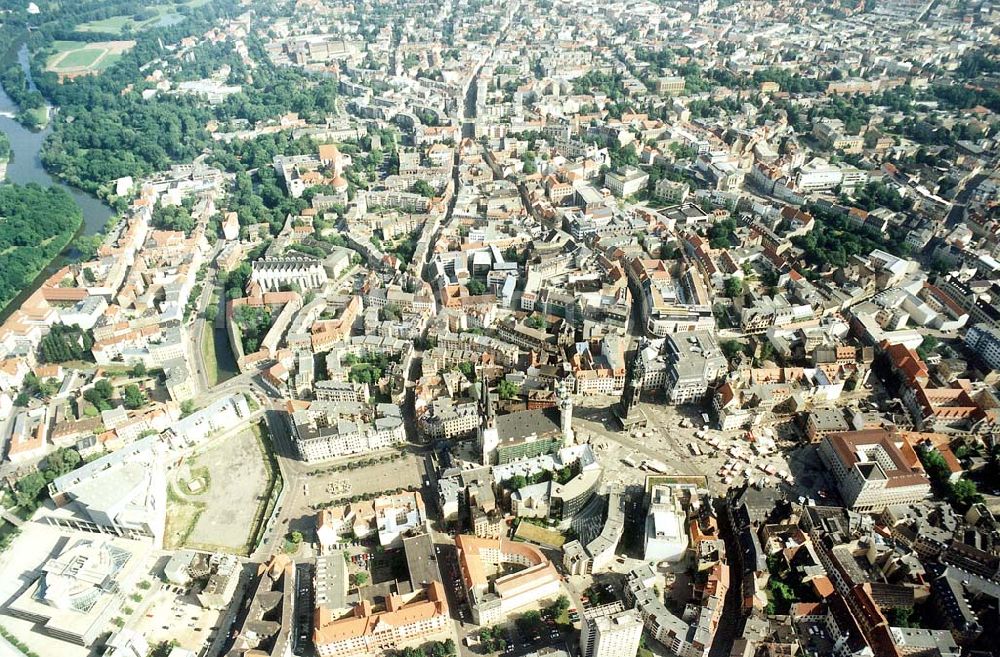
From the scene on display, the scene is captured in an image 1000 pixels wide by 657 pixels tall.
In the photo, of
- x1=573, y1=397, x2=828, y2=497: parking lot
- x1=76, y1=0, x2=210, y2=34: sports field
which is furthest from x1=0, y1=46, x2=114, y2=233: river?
x1=573, y1=397, x2=828, y2=497: parking lot

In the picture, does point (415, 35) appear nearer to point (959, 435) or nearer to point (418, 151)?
point (418, 151)

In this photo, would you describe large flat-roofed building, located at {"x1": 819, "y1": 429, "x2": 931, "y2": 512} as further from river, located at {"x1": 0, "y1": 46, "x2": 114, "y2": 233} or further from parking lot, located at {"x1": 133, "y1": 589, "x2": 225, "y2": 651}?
river, located at {"x1": 0, "y1": 46, "x2": 114, "y2": 233}

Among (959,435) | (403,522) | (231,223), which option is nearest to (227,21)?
(231,223)

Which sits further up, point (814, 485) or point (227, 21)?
point (227, 21)

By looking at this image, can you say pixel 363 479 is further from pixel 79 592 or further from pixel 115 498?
pixel 79 592

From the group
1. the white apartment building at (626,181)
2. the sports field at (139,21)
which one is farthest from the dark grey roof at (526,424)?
the sports field at (139,21)

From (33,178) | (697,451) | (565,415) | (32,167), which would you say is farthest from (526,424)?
(32,167)

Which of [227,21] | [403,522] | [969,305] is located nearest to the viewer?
[403,522]
